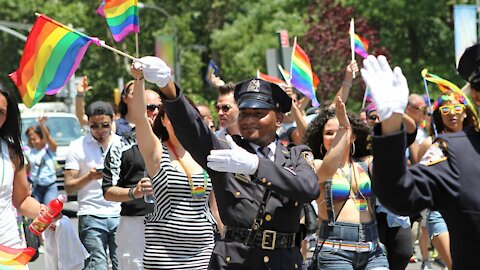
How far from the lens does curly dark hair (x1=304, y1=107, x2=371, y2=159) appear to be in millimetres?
7430

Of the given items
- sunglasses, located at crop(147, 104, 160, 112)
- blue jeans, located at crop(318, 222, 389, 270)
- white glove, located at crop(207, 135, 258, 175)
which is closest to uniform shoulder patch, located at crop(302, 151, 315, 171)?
white glove, located at crop(207, 135, 258, 175)

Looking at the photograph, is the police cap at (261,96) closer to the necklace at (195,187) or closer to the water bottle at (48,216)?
the necklace at (195,187)

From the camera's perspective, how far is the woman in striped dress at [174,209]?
5992 mm

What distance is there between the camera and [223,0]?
152ft

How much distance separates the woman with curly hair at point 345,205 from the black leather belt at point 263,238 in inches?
58.9

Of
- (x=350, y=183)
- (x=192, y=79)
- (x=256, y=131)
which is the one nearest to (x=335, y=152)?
(x=350, y=183)

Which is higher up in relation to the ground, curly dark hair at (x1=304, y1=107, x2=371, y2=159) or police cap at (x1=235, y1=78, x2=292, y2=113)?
police cap at (x1=235, y1=78, x2=292, y2=113)

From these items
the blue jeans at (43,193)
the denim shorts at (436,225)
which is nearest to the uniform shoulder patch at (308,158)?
the denim shorts at (436,225)

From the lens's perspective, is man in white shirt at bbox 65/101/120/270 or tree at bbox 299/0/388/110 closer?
man in white shirt at bbox 65/101/120/270

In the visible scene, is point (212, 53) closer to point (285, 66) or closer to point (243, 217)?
point (285, 66)

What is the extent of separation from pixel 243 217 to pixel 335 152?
5.49ft

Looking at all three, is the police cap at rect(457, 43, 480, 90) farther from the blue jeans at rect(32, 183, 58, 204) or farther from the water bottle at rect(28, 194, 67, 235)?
the blue jeans at rect(32, 183, 58, 204)

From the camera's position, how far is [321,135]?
24.5 ft

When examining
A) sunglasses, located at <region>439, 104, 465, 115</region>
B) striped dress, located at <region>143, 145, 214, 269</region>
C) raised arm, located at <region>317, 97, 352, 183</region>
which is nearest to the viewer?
striped dress, located at <region>143, 145, 214, 269</region>
